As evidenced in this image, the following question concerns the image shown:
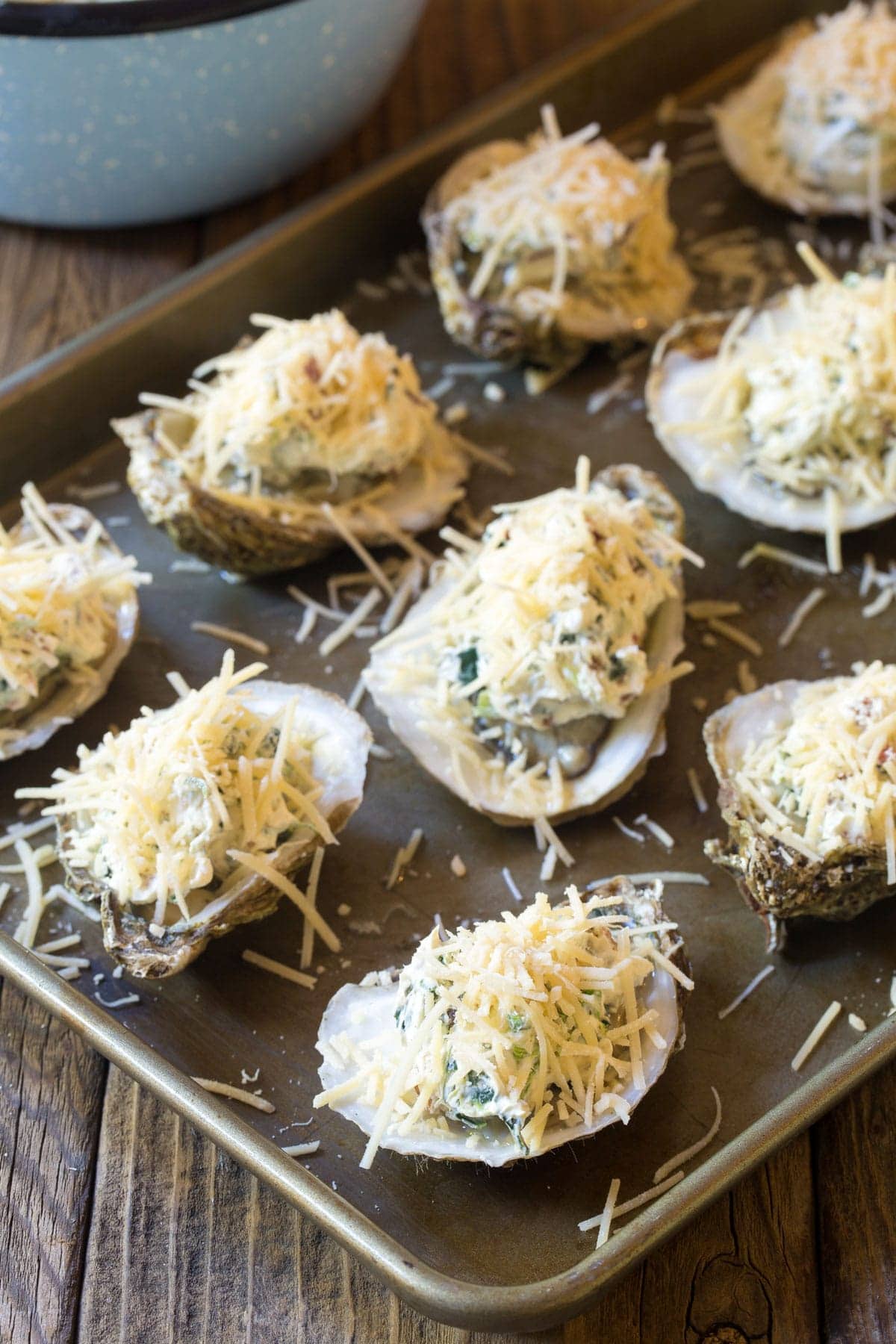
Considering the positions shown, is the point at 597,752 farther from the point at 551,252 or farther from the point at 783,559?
the point at 551,252

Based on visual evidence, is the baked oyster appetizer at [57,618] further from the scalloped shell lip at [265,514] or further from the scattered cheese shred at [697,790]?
the scattered cheese shred at [697,790]

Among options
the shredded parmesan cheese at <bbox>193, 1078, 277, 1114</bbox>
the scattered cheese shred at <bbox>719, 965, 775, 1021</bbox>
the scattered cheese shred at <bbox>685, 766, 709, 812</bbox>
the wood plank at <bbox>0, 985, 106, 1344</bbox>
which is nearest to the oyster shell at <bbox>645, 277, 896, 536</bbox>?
the scattered cheese shred at <bbox>685, 766, 709, 812</bbox>

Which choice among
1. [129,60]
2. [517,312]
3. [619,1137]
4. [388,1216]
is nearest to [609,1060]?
[619,1137]

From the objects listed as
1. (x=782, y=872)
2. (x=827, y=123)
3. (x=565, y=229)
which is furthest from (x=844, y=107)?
(x=782, y=872)

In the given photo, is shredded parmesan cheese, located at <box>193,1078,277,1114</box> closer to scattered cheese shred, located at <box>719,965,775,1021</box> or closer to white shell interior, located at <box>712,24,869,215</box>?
scattered cheese shred, located at <box>719,965,775,1021</box>

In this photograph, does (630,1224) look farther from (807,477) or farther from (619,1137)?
(807,477)

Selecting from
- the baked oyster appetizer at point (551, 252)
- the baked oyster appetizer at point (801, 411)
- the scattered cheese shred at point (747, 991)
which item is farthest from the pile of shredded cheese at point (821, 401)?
the scattered cheese shred at point (747, 991)
